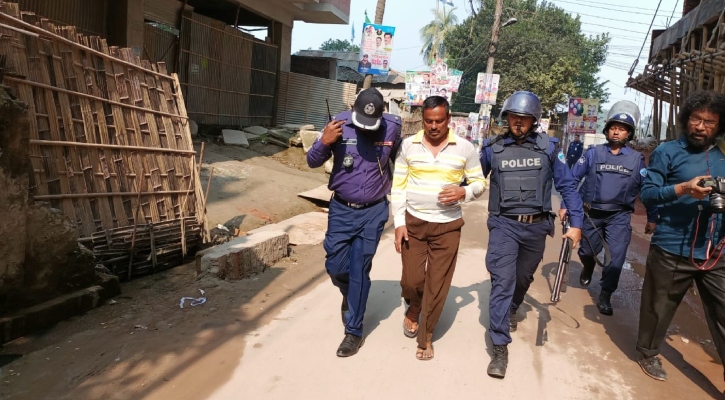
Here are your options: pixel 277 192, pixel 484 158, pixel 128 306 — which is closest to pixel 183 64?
pixel 277 192

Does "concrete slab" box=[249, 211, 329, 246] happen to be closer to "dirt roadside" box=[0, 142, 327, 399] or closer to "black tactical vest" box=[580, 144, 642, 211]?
"dirt roadside" box=[0, 142, 327, 399]

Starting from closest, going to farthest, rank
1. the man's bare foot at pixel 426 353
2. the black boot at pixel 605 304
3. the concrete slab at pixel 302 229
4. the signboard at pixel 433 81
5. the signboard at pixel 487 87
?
the man's bare foot at pixel 426 353 → the black boot at pixel 605 304 → the concrete slab at pixel 302 229 → the signboard at pixel 433 81 → the signboard at pixel 487 87

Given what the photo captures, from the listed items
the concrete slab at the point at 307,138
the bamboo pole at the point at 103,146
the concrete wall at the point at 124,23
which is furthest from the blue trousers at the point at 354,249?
the concrete slab at the point at 307,138

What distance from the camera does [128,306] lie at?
453cm

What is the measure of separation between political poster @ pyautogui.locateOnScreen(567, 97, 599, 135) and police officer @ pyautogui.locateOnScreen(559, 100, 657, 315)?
15450mm

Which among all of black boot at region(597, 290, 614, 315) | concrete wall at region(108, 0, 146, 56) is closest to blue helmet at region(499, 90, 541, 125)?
black boot at region(597, 290, 614, 315)

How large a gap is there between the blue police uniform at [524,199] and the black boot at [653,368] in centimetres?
101

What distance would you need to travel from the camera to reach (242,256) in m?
5.50

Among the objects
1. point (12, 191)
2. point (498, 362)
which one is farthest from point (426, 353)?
point (12, 191)

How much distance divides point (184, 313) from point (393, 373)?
1947mm

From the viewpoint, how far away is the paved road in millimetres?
3307

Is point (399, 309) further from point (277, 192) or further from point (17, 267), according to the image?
point (277, 192)

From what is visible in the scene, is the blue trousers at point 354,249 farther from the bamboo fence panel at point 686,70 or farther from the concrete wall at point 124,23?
the concrete wall at point 124,23

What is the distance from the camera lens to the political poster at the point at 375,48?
1327 centimetres
